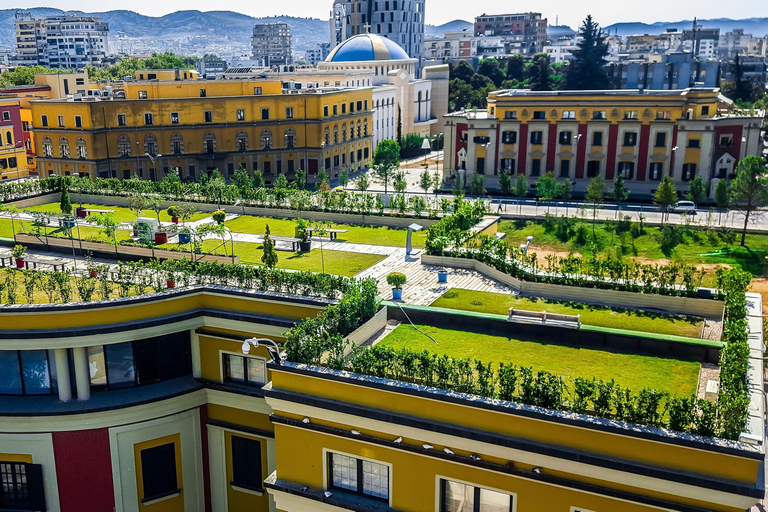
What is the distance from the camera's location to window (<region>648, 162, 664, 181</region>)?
65.3 metres

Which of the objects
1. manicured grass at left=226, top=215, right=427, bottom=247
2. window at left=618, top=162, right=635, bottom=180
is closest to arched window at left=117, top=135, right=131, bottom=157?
manicured grass at left=226, top=215, right=427, bottom=247

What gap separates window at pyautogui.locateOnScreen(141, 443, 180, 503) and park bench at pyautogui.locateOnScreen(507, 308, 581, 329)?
38.8 ft

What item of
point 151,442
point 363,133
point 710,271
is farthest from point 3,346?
point 363,133

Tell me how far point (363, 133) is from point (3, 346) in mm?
69236

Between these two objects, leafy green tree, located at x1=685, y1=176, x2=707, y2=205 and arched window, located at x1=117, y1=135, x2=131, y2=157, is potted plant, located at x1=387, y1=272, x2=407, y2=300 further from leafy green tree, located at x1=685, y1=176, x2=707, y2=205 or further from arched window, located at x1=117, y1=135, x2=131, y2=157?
arched window, located at x1=117, y1=135, x2=131, y2=157

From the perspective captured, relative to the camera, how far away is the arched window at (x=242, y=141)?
2911 inches

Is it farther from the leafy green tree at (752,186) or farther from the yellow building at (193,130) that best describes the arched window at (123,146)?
the leafy green tree at (752,186)

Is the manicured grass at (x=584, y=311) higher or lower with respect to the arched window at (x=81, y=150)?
lower

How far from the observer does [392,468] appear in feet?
52.1

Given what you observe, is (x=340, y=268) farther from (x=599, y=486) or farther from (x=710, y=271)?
(x=710, y=271)

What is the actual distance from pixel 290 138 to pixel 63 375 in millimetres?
58176

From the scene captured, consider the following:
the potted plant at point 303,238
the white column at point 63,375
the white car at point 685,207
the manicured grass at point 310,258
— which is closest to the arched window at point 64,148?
the manicured grass at point 310,258

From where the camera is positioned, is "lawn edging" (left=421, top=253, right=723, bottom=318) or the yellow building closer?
"lawn edging" (left=421, top=253, right=723, bottom=318)

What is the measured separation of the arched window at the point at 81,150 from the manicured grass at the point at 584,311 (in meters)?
52.2
